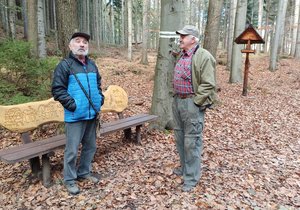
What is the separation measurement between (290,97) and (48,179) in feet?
32.1

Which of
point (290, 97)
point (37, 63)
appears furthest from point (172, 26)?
point (290, 97)

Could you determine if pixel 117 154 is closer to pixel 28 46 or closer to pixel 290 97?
pixel 28 46

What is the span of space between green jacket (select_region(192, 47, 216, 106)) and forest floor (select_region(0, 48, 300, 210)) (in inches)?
53.1

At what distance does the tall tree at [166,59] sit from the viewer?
5.34 metres

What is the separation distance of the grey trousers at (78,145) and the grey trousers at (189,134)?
1.23 m

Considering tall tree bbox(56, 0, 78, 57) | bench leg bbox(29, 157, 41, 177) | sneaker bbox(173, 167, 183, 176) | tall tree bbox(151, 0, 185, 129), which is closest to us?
bench leg bbox(29, 157, 41, 177)

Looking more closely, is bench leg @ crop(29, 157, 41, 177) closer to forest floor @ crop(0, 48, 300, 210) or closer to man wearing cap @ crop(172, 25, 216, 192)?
forest floor @ crop(0, 48, 300, 210)

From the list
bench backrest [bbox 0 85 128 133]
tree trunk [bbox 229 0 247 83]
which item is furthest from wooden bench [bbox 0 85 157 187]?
tree trunk [bbox 229 0 247 83]

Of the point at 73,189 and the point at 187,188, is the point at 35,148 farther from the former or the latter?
the point at 187,188

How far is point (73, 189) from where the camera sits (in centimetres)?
382

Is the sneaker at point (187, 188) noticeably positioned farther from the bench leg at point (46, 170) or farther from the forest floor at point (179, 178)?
the bench leg at point (46, 170)

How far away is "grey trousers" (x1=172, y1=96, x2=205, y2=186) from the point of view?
144 inches

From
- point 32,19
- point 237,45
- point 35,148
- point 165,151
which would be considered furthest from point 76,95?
point 237,45

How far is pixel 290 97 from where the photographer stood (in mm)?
10750
